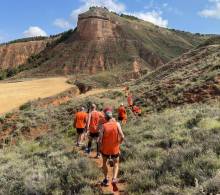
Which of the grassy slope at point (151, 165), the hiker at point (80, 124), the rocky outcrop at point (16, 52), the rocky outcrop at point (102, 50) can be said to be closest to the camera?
the grassy slope at point (151, 165)

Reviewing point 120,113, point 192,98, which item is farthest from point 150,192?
point 192,98

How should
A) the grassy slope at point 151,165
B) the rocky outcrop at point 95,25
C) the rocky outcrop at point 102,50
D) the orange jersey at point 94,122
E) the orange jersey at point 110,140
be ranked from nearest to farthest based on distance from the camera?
the grassy slope at point 151,165
the orange jersey at point 110,140
the orange jersey at point 94,122
the rocky outcrop at point 102,50
the rocky outcrop at point 95,25

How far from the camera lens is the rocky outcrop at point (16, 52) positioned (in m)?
146

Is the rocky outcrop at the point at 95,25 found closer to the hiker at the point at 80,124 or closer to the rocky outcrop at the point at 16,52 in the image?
the rocky outcrop at the point at 16,52

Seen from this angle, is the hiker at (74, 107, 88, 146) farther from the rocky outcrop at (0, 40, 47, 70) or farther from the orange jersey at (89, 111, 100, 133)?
the rocky outcrop at (0, 40, 47, 70)

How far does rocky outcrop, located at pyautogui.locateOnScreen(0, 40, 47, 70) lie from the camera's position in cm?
14562

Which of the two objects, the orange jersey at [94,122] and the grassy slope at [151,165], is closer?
the grassy slope at [151,165]

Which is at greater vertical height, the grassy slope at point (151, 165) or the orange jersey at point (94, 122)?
the orange jersey at point (94, 122)

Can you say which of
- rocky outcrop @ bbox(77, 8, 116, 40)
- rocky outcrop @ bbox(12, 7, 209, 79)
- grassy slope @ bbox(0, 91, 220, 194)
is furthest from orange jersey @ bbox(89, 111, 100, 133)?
rocky outcrop @ bbox(77, 8, 116, 40)

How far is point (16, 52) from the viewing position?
150 metres

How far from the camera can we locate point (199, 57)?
1668 inches

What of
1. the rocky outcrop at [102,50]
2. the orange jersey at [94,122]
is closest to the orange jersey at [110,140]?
the orange jersey at [94,122]

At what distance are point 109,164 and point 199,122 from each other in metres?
3.23

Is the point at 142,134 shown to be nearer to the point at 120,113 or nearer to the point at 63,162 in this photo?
the point at 63,162
